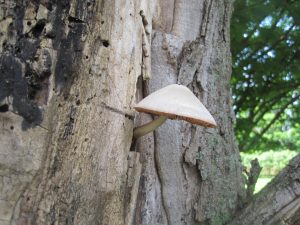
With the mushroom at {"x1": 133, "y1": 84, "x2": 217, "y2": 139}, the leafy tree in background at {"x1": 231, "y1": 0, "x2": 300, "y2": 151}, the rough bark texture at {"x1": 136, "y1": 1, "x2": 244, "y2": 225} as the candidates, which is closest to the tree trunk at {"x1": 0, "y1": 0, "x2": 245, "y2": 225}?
the rough bark texture at {"x1": 136, "y1": 1, "x2": 244, "y2": 225}

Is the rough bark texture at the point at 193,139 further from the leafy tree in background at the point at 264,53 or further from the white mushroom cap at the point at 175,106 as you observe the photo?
the leafy tree in background at the point at 264,53

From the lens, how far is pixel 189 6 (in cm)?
231

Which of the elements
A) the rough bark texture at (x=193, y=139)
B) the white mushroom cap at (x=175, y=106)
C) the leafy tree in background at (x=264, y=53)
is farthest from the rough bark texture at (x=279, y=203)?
the leafy tree in background at (x=264, y=53)

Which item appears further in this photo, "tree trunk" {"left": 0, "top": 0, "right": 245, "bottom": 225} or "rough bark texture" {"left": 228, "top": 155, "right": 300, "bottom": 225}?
"rough bark texture" {"left": 228, "top": 155, "right": 300, "bottom": 225}

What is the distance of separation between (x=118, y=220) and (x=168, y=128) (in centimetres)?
55

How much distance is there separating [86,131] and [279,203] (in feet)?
3.17

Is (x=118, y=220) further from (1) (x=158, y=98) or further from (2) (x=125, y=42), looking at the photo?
(2) (x=125, y=42)

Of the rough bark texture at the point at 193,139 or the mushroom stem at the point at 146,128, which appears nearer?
the mushroom stem at the point at 146,128

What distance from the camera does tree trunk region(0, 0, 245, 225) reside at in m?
1.55

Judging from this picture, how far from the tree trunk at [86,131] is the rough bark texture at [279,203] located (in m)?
0.18

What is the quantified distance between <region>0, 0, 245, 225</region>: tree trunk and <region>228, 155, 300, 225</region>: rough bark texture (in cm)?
18

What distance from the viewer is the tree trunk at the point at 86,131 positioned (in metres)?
1.55

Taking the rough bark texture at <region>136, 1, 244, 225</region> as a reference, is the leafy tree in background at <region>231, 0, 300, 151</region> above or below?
above

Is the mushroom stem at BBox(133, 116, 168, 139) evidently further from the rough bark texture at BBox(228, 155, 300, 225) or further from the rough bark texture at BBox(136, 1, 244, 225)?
the rough bark texture at BBox(228, 155, 300, 225)
